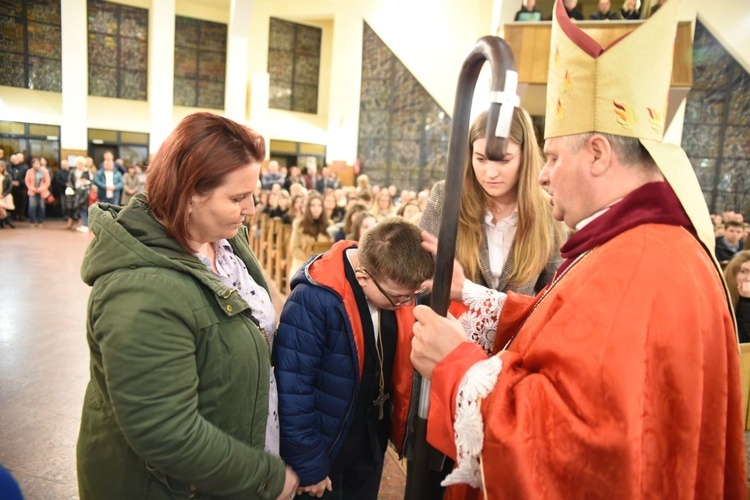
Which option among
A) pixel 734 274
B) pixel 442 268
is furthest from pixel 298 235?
Answer: pixel 442 268

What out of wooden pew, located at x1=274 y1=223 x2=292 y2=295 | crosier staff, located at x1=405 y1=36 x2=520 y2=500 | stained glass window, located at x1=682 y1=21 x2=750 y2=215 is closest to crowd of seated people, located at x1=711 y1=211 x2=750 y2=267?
stained glass window, located at x1=682 y1=21 x2=750 y2=215

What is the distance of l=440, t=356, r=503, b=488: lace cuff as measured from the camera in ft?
3.45

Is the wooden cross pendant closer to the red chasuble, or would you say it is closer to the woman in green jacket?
the woman in green jacket

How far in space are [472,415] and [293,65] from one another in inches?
699

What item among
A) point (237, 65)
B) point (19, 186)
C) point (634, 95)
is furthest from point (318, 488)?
point (237, 65)

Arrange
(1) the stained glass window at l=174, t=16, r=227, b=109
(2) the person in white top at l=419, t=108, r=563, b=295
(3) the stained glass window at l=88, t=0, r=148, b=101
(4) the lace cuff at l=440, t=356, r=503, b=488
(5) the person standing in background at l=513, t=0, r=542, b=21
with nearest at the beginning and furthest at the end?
1. (4) the lace cuff at l=440, t=356, r=503, b=488
2. (2) the person in white top at l=419, t=108, r=563, b=295
3. (5) the person standing in background at l=513, t=0, r=542, b=21
4. (3) the stained glass window at l=88, t=0, r=148, b=101
5. (1) the stained glass window at l=174, t=16, r=227, b=109

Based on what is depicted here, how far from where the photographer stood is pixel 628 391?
933 millimetres

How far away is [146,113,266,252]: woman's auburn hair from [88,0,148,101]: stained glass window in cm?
1665

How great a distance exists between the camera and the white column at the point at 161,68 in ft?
48.4

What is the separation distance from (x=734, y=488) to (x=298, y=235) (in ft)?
18.0

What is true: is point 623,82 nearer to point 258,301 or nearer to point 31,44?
point 258,301

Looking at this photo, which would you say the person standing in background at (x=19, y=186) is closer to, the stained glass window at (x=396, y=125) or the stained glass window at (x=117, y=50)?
the stained glass window at (x=117, y=50)

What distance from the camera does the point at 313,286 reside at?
61.2 inches

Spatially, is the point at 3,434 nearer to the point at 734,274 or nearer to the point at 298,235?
the point at 298,235
